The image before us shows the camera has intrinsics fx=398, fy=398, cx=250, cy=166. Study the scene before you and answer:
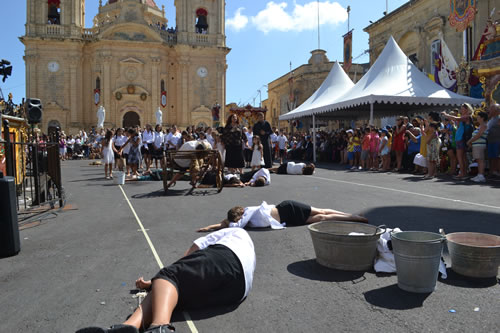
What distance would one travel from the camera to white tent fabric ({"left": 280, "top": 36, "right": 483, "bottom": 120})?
15656 mm

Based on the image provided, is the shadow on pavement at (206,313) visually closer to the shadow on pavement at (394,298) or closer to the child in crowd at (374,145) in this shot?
the shadow on pavement at (394,298)

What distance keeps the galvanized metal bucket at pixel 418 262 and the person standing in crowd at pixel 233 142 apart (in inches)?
358

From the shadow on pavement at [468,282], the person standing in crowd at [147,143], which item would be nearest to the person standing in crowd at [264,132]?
the person standing in crowd at [147,143]

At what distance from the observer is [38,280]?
12.5 ft

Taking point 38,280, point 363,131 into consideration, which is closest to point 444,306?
point 38,280

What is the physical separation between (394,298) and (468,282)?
0.82m

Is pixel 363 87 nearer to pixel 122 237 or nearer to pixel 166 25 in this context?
pixel 122 237

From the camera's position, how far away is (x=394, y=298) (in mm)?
3234

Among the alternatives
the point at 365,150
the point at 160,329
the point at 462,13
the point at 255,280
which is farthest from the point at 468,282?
the point at 462,13

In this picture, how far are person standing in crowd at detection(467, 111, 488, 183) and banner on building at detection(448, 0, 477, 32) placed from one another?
1177cm

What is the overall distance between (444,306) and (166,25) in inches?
2356

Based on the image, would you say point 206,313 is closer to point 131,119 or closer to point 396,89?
point 396,89

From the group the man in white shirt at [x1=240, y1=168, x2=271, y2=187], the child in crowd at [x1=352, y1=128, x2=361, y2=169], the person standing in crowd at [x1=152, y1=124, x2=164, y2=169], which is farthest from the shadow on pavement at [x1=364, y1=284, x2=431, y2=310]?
the child in crowd at [x1=352, y1=128, x2=361, y2=169]

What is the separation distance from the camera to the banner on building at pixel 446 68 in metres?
19.1
